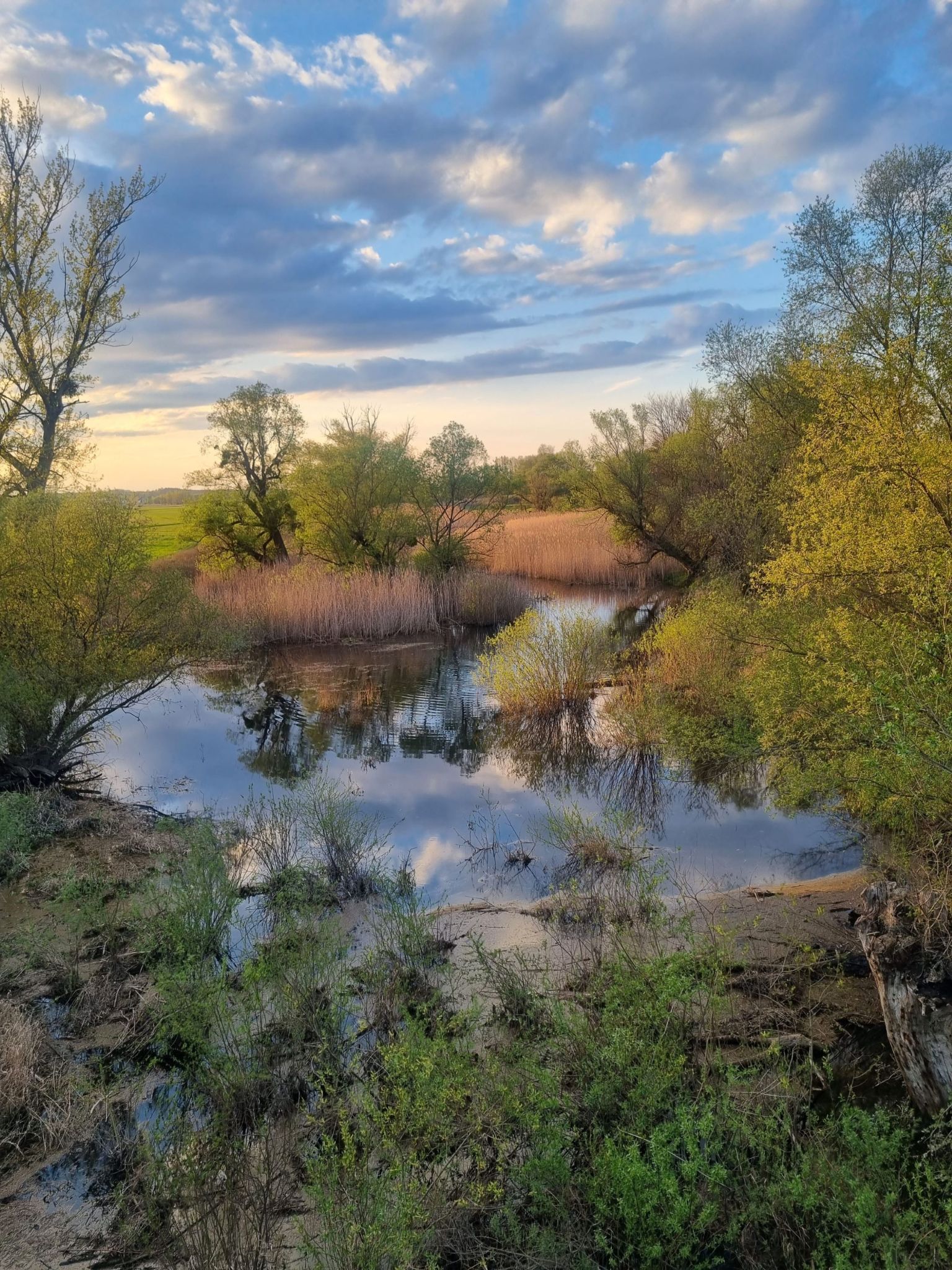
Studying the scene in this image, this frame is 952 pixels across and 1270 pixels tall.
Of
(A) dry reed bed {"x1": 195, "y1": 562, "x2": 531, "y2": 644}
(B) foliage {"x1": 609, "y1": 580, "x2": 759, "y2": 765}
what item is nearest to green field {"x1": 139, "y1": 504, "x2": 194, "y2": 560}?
(A) dry reed bed {"x1": 195, "y1": 562, "x2": 531, "y2": 644}

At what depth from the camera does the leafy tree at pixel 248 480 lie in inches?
1079

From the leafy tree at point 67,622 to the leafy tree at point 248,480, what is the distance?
670 inches

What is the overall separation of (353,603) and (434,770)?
1158cm

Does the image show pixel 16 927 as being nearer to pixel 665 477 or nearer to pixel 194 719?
pixel 194 719

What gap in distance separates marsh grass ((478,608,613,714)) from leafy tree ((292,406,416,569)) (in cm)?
1256

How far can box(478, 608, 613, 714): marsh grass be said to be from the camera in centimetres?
1388

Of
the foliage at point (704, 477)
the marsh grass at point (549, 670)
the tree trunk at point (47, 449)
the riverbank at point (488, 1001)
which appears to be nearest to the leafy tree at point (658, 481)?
the foliage at point (704, 477)

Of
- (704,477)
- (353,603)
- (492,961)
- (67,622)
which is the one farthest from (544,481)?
(492,961)

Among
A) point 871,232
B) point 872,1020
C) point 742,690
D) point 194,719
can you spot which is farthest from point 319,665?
point 871,232

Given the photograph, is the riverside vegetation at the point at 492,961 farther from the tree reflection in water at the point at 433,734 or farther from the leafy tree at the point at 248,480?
the leafy tree at the point at 248,480

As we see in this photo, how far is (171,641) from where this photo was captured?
36.5ft

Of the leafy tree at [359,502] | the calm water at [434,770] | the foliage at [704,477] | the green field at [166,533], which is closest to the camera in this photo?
the calm water at [434,770]

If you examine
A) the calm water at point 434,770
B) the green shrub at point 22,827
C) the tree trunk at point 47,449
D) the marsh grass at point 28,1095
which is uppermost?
the tree trunk at point 47,449

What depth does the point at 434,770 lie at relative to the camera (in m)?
12.3
